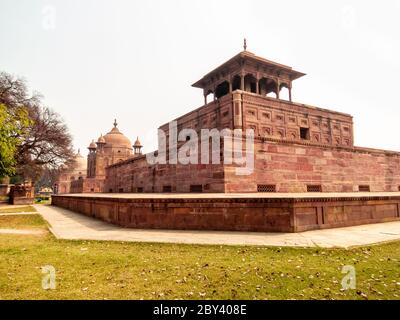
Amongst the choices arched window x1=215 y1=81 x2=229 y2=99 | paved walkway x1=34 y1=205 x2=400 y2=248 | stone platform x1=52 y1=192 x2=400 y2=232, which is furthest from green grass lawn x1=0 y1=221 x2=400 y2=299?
arched window x1=215 y1=81 x2=229 y2=99

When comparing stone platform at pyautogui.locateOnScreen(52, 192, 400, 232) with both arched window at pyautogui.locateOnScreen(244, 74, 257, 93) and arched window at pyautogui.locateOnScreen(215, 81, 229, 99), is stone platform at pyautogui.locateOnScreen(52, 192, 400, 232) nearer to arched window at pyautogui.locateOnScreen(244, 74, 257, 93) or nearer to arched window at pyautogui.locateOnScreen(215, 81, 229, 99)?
arched window at pyautogui.locateOnScreen(244, 74, 257, 93)

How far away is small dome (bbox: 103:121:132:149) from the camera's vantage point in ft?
209

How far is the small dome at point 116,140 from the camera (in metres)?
63.7

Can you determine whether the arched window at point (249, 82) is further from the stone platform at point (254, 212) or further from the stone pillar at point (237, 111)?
the stone platform at point (254, 212)

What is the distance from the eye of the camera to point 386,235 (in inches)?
228

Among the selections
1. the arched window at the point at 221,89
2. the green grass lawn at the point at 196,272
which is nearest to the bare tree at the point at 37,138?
the arched window at the point at 221,89

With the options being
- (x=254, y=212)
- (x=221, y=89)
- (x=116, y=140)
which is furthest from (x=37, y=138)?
(x=116, y=140)

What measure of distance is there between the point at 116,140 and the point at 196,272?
64.2 meters

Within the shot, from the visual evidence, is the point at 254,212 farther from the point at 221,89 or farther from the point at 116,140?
the point at 116,140

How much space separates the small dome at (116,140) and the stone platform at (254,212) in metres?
58.5

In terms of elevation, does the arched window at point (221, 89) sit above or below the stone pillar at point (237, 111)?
above

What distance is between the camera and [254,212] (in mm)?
6355
